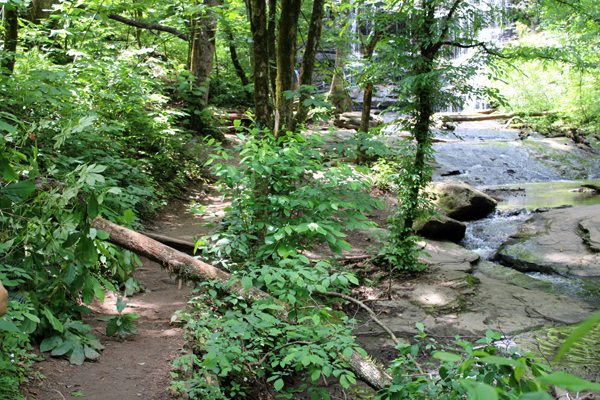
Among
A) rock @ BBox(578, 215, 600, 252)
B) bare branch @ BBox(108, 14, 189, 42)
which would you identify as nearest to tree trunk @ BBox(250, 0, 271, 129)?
bare branch @ BBox(108, 14, 189, 42)

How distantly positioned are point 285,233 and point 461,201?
7358 mm

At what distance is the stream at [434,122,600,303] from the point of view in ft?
28.0

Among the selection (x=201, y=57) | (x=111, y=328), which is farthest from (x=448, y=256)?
(x=201, y=57)

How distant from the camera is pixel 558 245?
7.55m

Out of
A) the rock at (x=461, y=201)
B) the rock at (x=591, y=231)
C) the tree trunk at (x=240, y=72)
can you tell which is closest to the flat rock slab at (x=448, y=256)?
the rock at (x=461, y=201)

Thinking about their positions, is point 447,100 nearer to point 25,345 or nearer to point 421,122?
point 421,122

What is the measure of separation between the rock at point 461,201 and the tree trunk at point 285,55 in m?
5.74

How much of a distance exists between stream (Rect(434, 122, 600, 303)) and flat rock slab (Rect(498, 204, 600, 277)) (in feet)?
0.75

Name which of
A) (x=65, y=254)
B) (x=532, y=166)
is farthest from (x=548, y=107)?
(x=65, y=254)

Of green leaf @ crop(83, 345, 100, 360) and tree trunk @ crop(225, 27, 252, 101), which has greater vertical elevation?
tree trunk @ crop(225, 27, 252, 101)

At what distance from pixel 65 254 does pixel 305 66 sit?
4.86 m

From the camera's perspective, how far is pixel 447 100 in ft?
19.3

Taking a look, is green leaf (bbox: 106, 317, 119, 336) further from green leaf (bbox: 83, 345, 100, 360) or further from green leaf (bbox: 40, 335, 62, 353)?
green leaf (bbox: 40, 335, 62, 353)

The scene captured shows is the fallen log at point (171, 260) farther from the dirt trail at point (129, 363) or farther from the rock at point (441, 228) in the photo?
the rock at point (441, 228)
